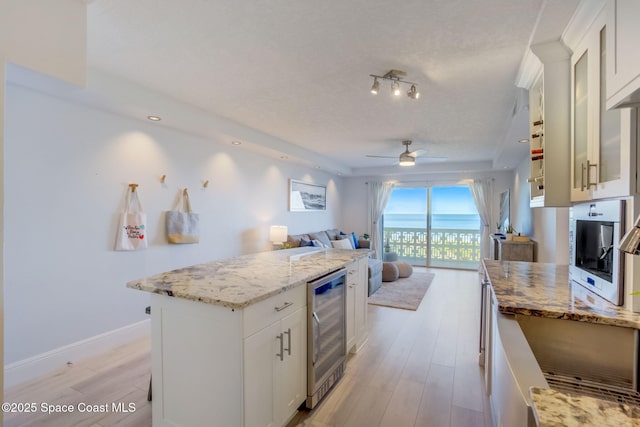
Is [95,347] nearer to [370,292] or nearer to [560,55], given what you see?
[370,292]

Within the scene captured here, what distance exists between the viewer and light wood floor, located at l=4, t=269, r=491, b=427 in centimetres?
195

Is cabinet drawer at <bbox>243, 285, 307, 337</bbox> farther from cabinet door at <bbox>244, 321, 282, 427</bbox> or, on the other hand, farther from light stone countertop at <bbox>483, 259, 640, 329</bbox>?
light stone countertop at <bbox>483, 259, 640, 329</bbox>

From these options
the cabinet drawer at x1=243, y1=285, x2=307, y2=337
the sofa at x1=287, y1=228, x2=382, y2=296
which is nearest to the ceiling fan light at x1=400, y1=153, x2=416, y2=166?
the sofa at x1=287, y1=228, x2=382, y2=296

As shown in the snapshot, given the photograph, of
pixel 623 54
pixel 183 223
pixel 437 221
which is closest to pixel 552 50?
pixel 623 54

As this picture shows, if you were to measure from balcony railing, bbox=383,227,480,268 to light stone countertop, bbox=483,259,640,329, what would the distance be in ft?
17.7

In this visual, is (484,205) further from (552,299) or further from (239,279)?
(239,279)

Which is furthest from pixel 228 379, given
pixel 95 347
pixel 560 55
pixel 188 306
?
pixel 560 55

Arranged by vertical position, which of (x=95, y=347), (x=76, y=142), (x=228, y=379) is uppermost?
(x=76, y=142)

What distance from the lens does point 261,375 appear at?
158 centimetres

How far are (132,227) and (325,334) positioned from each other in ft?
7.28

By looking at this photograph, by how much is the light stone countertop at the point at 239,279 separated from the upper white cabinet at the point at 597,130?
1.52 metres

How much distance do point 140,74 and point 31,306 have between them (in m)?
2.04

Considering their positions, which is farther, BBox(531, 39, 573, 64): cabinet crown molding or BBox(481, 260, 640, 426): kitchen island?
BBox(531, 39, 573, 64): cabinet crown molding

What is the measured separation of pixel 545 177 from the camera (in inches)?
65.1
